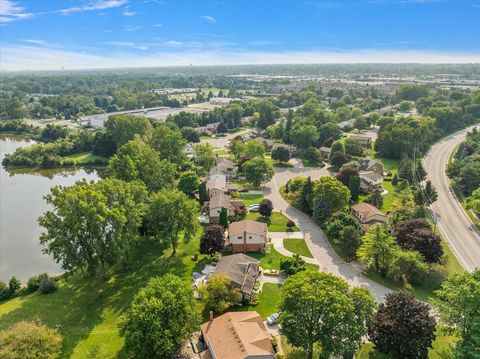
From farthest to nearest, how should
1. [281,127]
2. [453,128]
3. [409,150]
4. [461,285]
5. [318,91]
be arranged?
[318,91], [453,128], [281,127], [409,150], [461,285]

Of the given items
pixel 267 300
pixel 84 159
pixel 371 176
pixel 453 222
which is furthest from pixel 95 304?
pixel 84 159

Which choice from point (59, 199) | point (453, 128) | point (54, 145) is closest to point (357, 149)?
point (453, 128)

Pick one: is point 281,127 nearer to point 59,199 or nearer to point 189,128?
point 189,128

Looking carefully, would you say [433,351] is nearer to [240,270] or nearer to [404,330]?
[404,330]

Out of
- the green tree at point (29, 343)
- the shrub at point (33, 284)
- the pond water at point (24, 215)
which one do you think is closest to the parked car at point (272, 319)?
the green tree at point (29, 343)

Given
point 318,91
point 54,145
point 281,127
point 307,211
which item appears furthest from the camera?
point 318,91
